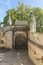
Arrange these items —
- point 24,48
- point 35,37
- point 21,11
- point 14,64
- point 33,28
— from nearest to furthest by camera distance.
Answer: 1. point 14,64
2. point 35,37
3. point 33,28
4. point 24,48
5. point 21,11

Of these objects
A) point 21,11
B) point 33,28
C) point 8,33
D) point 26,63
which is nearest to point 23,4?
point 21,11

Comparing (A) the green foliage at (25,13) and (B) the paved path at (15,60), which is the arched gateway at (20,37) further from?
(A) the green foliage at (25,13)

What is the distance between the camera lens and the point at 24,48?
21.3 meters

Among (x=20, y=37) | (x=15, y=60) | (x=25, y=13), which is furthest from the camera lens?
(x=25, y=13)

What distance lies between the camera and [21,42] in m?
21.6

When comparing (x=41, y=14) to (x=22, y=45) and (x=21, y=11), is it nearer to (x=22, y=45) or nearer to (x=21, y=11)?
(x=21, y=11)

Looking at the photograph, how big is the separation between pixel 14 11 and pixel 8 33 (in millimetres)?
12250

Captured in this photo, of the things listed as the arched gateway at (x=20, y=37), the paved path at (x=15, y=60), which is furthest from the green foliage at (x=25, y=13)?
the paved path at (x=15, y=60)

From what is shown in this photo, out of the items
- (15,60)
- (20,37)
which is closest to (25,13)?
(20,37)

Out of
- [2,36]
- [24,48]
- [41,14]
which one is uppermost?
[41,14]

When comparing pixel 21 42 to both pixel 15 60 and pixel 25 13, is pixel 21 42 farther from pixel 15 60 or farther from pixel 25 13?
pixel 25 13

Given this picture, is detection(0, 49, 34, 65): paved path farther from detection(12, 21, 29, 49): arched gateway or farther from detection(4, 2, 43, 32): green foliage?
detection(4, 2, 43, 32): green foliage

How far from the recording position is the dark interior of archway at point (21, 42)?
21.5m

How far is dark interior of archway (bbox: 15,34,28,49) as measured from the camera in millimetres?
21469
